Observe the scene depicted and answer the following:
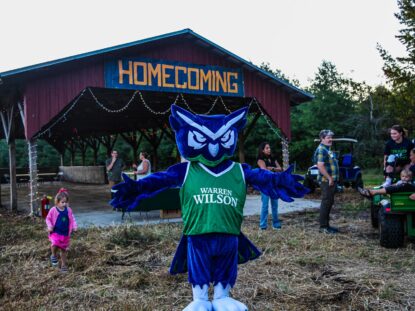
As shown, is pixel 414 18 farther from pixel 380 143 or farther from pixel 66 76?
pixel 380 143

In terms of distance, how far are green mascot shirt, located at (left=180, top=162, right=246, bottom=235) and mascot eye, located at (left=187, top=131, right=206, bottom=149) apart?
156 mm

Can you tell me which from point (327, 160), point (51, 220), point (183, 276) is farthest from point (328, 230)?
point (51, 220)

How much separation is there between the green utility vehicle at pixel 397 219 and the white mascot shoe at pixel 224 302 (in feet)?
11.7

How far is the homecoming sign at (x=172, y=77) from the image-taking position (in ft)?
35.6

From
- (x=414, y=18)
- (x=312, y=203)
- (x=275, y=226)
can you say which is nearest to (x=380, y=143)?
(x=414, y=18)

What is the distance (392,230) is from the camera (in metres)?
5.65

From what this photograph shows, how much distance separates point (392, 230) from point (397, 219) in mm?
174

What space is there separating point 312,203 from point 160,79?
5670 millimetres

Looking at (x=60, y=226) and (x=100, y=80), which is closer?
(x=60, y=226)

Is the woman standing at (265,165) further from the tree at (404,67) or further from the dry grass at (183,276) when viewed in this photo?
the tree at (404,67)

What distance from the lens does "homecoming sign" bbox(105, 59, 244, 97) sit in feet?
35.6

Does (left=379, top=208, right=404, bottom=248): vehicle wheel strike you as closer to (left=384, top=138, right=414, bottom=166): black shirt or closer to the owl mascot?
(left=384, top=138, right=414, bottom=166): black shirt

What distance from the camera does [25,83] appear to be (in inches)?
387

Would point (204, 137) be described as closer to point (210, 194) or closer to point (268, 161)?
point (210, 194)
